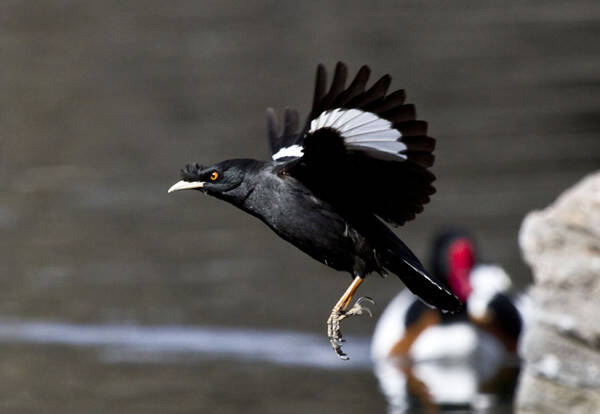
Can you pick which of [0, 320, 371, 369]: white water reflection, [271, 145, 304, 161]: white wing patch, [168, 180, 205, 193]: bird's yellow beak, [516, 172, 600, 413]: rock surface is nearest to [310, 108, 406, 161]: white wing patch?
[168, 180, 205, 193]: bird's yellow beak

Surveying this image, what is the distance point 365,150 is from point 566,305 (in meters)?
3.73

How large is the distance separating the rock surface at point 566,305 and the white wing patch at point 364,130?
11.1 feet

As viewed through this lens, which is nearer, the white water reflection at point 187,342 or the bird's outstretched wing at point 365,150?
the bird's outstretched wing at point 365,150

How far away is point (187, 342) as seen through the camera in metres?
13.4

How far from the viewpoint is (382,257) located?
18.7ft

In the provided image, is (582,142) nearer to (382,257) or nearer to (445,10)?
(445,10)

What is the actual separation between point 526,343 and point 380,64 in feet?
43.0

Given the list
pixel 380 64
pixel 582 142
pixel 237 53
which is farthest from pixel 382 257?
pixel 237 53

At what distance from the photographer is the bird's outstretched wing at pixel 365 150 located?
17.1ft

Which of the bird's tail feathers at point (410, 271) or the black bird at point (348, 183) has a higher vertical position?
the black bird at point (348, 183)

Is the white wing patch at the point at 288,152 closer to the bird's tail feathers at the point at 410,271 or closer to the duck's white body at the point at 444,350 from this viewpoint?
the bird's tail feathers at the point at 410,271

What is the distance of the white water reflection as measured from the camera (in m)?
13.0

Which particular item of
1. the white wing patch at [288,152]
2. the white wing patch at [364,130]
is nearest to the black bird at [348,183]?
the white wing patch at [364,130]

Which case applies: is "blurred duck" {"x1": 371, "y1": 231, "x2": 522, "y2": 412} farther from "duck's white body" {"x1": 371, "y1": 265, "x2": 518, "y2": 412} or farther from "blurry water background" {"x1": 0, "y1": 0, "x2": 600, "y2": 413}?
"blurry water background" {"x1": 0, "y1": 0, "x2": 600, "y2": 413}
